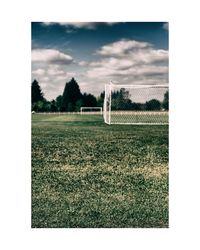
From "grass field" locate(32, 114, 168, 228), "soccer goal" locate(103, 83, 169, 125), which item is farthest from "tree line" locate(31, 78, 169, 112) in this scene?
"grass field" locate(32, 114, 168, 228)

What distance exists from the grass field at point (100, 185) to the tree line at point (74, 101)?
0.92 metres

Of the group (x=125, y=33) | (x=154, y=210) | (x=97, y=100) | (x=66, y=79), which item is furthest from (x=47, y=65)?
(x=97, y=100)

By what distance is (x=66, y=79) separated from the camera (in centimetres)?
691

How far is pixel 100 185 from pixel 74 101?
414 centimetres

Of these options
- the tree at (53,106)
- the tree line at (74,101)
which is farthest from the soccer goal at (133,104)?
the tree at (53,106)

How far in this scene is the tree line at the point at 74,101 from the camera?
6509 millimetres

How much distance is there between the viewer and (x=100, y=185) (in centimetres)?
484

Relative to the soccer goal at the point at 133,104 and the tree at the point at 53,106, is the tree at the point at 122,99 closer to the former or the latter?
the soccer goal at the point at 133,104

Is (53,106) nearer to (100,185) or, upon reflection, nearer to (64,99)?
Result: (64,99)

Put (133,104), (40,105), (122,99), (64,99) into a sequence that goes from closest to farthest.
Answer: (40,105), (64,99), (122,99), (133,104)

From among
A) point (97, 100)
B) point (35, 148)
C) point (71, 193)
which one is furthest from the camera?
point (97, 100)

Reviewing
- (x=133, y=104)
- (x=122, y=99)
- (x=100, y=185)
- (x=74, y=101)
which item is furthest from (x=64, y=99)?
(x=133, y=104)
